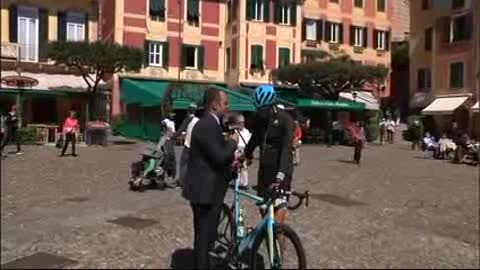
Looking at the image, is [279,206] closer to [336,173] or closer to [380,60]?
→ [336,173]

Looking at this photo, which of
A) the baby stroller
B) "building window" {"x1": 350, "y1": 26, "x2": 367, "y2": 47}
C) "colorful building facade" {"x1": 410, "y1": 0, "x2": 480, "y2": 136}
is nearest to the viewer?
the baby stroller

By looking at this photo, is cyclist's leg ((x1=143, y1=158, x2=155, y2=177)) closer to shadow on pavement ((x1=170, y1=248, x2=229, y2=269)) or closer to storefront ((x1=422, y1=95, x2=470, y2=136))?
shadow on pavement ((x1=170, y1=248, x2=229, y2=269))

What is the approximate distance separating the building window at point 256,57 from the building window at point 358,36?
8.01 metres

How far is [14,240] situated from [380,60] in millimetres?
45317

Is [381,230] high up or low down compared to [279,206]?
down

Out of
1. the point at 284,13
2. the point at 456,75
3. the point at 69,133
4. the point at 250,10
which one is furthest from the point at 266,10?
the point at 69,133

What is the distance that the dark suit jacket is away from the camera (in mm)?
6277

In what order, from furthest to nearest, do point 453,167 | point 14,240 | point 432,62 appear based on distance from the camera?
1. point 432,62
2. point 453,167
3. point 14,240

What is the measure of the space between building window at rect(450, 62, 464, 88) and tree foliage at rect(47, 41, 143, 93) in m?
20.7

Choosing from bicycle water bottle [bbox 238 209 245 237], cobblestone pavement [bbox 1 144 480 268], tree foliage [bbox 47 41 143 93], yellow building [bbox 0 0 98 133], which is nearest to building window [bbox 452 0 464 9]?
tree foliage [bbox 47 41 143 93]

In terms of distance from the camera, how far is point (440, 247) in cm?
866

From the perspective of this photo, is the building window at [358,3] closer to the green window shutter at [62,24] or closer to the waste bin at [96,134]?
the waste bin at [96,134]

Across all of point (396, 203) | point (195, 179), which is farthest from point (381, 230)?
point (195, 179)

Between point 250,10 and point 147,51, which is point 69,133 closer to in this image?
point 147,51
